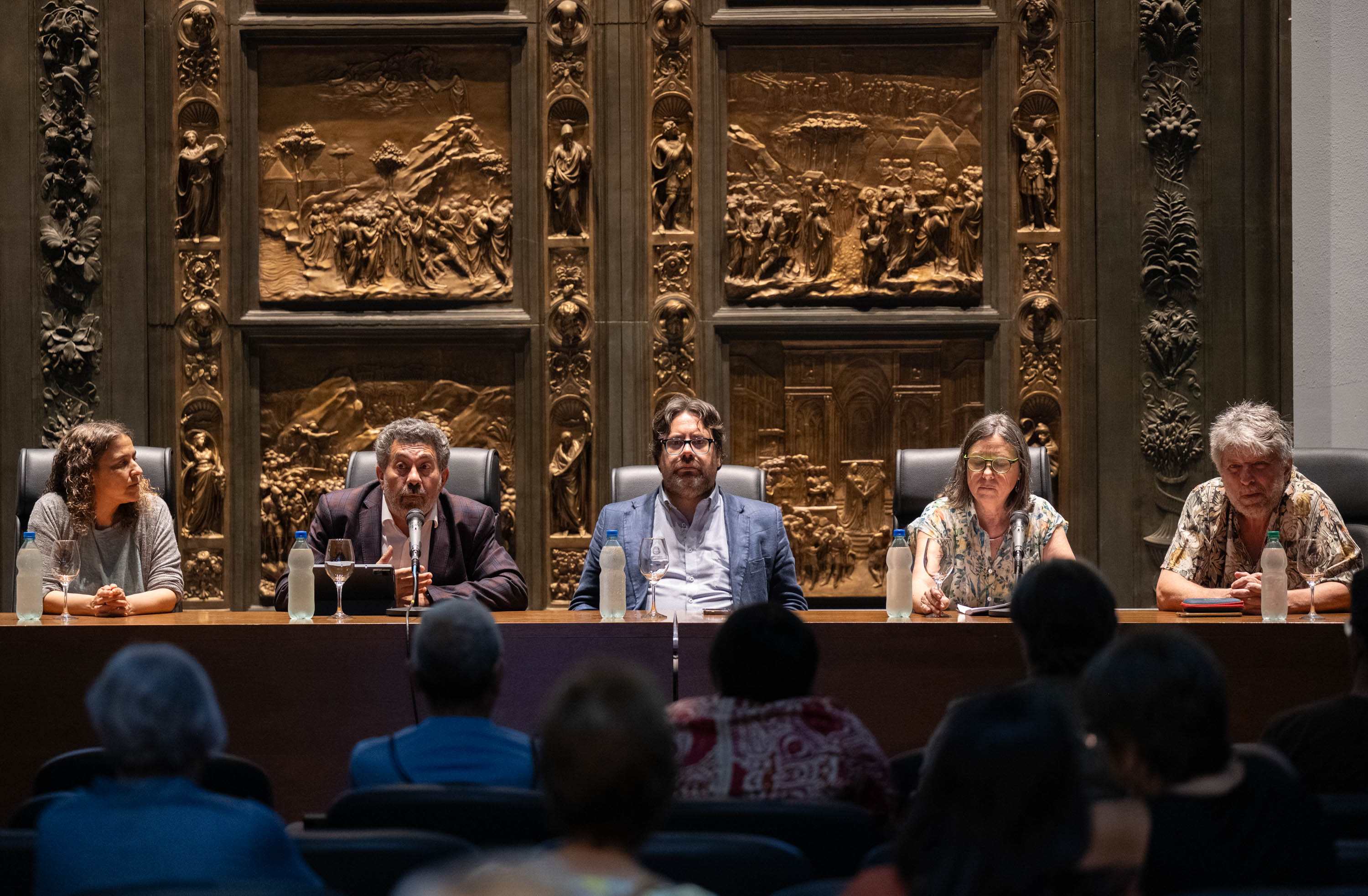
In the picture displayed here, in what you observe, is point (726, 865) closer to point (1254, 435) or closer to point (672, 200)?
point (1254, 435)

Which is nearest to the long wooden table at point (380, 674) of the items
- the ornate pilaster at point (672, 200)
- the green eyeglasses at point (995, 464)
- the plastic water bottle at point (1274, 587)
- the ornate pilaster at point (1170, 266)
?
the plastic water bottle at point (1274, 587)

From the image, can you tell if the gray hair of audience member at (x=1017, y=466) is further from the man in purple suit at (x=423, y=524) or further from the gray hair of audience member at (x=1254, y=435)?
the man in purple suit at (x=423, y=524)

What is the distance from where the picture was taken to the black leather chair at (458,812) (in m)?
Answer: 1.80

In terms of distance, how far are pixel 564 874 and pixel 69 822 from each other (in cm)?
82

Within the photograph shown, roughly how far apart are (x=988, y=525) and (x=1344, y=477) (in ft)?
4.13

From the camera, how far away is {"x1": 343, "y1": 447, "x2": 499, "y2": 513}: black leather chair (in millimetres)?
4531

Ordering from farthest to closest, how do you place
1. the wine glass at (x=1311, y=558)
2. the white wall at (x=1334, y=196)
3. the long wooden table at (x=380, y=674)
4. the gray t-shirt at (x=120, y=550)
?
the white wall at (x=1334, y=196), the gray t-shirt at (x=120, y=550), the wine glass at (x=1311, y=558), the long wooden table at (x=380, y=674)

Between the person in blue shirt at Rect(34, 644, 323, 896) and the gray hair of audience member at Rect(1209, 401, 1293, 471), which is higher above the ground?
the gray hair of audience member at Rect(1209, 401, 1293, 471)

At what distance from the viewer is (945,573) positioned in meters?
4.02

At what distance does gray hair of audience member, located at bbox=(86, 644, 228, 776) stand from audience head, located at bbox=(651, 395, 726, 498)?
2520 millimetres

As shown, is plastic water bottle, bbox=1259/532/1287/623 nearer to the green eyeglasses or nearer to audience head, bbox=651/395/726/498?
the green eyeglasses

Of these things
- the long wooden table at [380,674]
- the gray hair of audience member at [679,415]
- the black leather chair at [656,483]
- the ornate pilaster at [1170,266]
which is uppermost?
the ornate pilaster at [1170,266]

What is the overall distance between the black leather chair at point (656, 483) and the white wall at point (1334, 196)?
2.61 metres

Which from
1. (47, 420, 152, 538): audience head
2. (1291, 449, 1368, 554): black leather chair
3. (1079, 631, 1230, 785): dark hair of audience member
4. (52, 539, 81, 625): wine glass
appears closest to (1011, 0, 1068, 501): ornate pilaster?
(1291, 449, 1368, 554): black leather chair
